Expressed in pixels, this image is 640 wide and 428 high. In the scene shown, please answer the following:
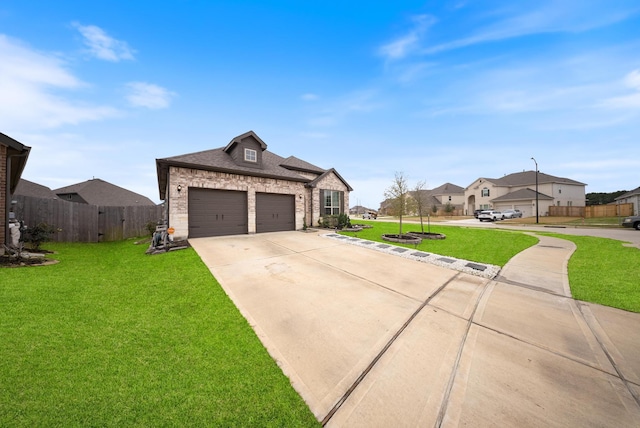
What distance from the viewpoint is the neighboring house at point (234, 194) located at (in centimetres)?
1042

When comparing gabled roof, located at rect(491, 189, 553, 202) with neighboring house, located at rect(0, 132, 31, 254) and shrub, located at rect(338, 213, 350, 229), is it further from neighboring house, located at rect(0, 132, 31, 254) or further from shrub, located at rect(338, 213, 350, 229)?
neighboring house, located at rect(0, 132, 31, 254)

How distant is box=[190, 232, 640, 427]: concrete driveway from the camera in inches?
83.0

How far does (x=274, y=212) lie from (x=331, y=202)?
5.50 meters

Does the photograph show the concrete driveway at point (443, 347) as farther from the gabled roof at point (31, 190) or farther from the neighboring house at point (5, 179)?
the gabled roof at point (31, 190)

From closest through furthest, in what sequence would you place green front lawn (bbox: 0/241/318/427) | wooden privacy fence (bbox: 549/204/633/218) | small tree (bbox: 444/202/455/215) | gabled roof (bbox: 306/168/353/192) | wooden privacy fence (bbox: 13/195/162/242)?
green front lawn (bbox: 0/241/318/427) < wooden privacy fence (bbox: 13/195/162/242) < gabled roof (bbox: 306/168/353/192) < wooden privacy fence (bbox: 549/204/633/218) < small tree (bbox: 444/202/455/215)

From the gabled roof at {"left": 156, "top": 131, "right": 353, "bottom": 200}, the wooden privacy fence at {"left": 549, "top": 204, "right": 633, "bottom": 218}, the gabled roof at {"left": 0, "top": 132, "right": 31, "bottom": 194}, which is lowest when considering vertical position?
the wooden privacy fence at {"left": 549, "top": 204, "right": 633, "bottom": 218}

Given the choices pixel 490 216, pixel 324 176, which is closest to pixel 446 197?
pixel 490 216

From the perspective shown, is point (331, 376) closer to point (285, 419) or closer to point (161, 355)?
point (285, 419)

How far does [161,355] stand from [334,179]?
16358 mm

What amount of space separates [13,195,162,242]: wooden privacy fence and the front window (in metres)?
12.1

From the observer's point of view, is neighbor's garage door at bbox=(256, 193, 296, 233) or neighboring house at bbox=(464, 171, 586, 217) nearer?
neighbor's garage door at bbox=(256, 193, 296, 233)

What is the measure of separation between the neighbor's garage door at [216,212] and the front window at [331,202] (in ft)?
22.4

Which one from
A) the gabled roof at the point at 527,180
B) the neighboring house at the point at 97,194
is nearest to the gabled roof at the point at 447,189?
the gabled roof at the point at 527,180

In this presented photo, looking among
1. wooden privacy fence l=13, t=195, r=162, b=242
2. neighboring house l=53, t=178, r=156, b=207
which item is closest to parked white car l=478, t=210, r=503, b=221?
wooden privacy fence l=13, t=195, r=162, b=242
